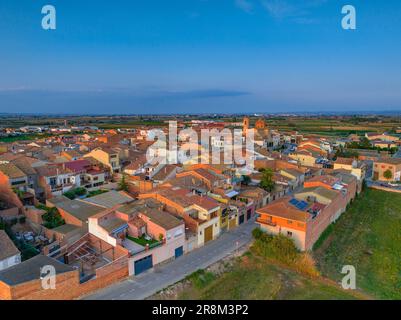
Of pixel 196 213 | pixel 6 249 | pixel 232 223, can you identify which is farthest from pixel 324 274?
pixel 6 249

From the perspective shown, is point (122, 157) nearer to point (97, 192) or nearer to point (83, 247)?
point (97, 192)

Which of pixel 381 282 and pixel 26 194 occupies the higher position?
pixel 26 194

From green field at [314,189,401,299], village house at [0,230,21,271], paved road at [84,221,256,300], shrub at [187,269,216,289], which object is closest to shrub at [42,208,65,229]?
village house at [0,230,21,271]

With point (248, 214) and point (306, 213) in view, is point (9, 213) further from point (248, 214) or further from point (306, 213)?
point (306, 213)

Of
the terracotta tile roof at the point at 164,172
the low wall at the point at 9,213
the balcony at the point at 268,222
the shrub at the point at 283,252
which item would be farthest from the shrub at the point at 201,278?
the terracotta tile roof at the point at 164,172

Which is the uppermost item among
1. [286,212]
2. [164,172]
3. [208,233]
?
[164,172]

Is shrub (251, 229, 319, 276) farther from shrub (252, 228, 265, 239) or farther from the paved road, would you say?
the paved road
